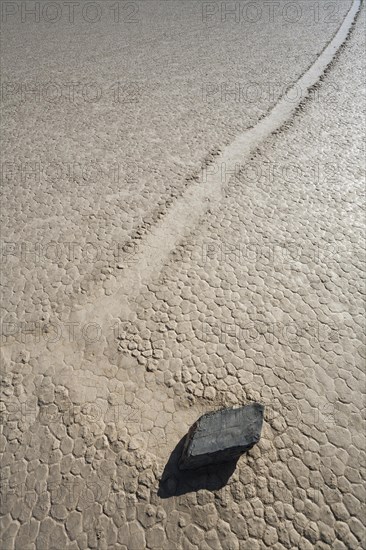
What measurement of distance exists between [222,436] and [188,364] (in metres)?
0.98

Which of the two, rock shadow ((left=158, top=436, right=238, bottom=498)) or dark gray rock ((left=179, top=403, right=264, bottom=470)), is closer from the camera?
dark gray rock ((left=179, top=403, right=264, bottom=470))

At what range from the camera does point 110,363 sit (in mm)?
3779

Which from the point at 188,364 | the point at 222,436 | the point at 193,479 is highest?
the point at 222,436

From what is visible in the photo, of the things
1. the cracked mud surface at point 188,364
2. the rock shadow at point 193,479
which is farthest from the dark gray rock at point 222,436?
the cracked mud surface at point 188,364

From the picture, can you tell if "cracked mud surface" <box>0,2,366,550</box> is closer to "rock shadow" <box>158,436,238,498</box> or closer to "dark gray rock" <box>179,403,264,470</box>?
"rock shadow" <box>158,436,238,498</box>

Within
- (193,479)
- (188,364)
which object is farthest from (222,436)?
(188,364)

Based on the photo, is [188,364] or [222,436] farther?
[188,364]

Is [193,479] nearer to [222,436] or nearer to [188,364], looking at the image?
[222,436]

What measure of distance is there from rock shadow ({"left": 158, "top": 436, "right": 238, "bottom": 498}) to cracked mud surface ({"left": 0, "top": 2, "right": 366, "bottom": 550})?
0.5 inches

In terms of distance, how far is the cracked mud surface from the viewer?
111 inches

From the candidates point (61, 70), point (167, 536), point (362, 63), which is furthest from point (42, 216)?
point (362, 63)

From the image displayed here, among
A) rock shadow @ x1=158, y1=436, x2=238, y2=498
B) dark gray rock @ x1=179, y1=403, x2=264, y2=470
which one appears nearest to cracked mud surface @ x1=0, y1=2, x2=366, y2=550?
rock shadow @ x1=158, y1=436, x2=238, y2=498

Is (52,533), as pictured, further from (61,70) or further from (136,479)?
(61,70)

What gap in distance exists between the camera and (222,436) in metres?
2.85
